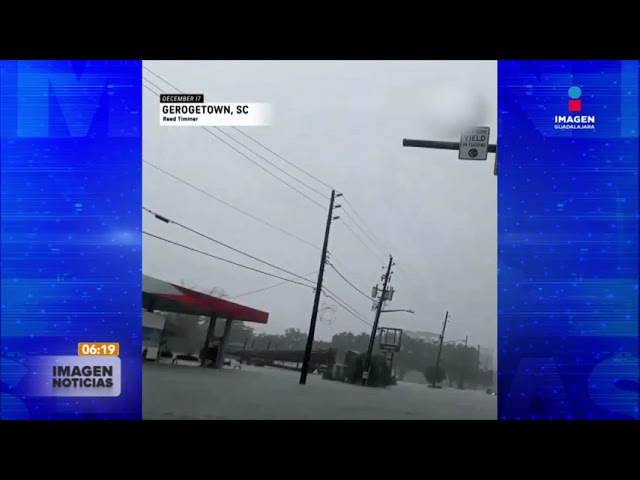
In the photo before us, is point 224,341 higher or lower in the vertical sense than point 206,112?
lower

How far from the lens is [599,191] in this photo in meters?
3.78

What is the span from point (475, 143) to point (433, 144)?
405 mm

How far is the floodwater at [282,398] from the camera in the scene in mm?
3812

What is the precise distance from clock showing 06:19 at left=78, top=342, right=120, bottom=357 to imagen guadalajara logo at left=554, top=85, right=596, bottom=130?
4.41m

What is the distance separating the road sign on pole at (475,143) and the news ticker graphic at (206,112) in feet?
5.92

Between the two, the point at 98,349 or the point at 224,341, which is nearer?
the point at 98,349

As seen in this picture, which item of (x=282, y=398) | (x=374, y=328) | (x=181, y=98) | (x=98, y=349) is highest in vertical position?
(x=181, y=98)

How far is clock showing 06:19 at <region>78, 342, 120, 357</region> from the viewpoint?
3740mm

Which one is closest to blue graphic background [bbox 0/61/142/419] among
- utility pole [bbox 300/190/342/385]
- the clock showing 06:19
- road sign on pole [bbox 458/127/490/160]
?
the clock showing 06:19

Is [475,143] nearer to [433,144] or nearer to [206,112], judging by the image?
[433,144]

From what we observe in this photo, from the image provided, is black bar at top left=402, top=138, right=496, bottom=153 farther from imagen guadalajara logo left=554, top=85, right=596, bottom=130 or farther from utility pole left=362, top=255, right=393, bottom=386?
utility pole left=362, top=255, right=393, bottom=386

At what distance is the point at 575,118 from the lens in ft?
Answer: 12.4

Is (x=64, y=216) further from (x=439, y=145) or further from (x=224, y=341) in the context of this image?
(x=439, y=145)

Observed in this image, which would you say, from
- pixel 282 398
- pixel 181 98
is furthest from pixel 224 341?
pixel 181 98
